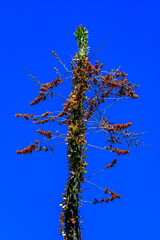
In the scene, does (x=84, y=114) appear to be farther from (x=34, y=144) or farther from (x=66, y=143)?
(x=34, y=144)

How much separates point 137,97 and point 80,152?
2178mm

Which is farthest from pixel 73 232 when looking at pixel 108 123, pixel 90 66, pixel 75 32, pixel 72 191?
pixel 75 32

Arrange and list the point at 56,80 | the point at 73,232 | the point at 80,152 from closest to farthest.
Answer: the point at 73,232, the point at 80,152, the point at 56,80

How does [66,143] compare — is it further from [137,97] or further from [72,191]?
[137,97]

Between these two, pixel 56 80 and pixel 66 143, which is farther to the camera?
pixel 56 80

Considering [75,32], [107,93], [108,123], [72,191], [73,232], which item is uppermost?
[75,32]

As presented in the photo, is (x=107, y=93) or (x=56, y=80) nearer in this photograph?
(x=107, y=93)

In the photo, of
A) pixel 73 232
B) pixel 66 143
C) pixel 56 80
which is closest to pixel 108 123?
pixel 66 143

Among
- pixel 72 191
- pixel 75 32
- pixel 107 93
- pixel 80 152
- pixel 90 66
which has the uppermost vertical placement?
pixel 75 32

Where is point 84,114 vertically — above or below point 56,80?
below

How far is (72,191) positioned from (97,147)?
52.5 inches

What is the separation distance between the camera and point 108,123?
28.6 ft

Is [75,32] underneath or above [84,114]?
above

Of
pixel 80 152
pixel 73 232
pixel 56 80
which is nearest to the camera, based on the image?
pixel 73 232
